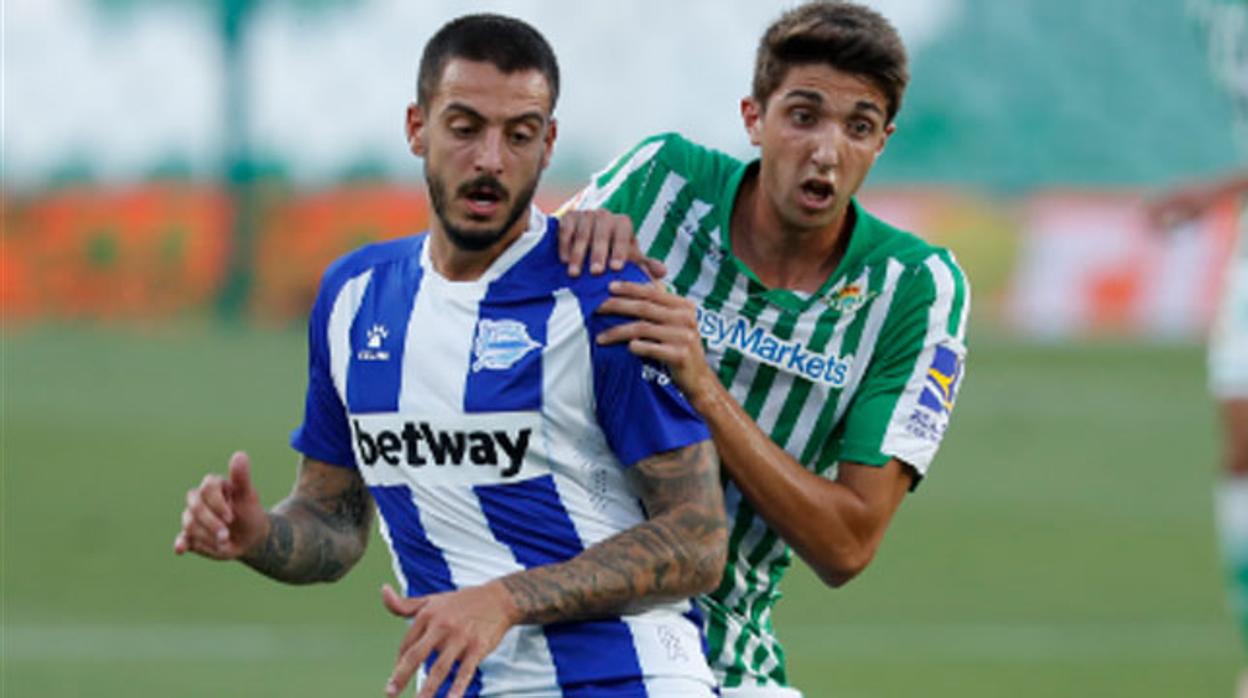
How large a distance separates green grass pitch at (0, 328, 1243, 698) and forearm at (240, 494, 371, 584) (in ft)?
14.2

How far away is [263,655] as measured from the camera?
9375 mm

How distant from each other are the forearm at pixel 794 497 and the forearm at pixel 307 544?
74 centimetres

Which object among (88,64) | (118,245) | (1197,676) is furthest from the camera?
(88,64)

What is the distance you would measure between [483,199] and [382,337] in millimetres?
352

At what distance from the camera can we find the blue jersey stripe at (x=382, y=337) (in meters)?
4.03

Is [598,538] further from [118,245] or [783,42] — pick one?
[118,245]

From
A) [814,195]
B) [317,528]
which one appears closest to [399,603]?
[317,528]

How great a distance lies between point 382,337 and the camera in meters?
4.07

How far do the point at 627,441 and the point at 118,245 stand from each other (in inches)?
708

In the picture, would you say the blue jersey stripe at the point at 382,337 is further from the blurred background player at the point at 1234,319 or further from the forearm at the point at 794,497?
the blurred background player at the point at 1234,319

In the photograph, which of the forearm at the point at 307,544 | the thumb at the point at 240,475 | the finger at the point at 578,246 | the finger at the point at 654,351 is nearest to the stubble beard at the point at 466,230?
the finger at the point at 578,246

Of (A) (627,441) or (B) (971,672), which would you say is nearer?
(A) (627,441)

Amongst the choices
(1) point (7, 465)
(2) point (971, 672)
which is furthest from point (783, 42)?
(1) point (7, 465)

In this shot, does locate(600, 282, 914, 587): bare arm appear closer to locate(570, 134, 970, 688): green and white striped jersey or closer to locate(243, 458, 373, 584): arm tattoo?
locate(570, 134, 970, 688): green and white striped jersey
